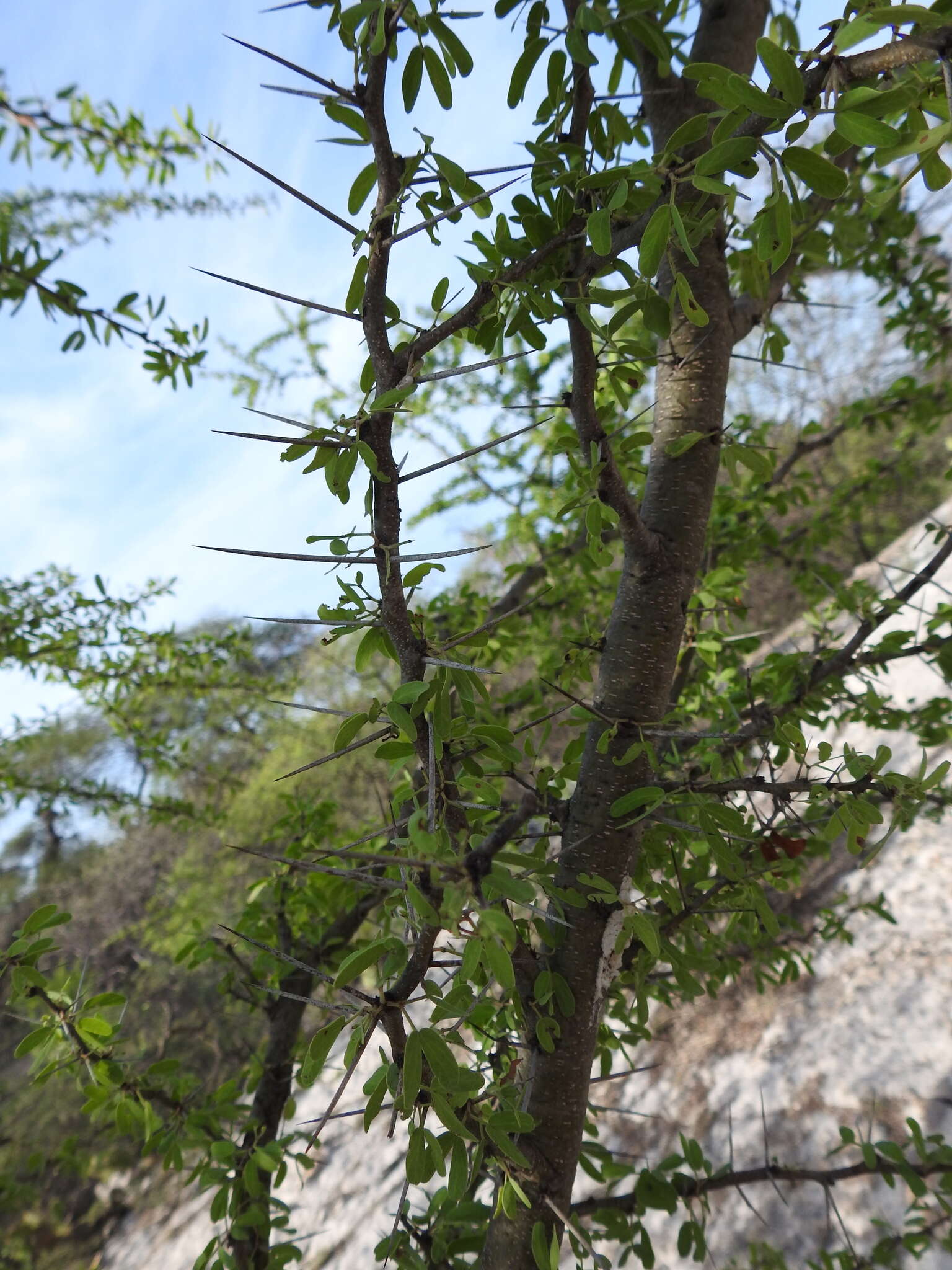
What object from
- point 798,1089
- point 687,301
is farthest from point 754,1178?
point 798,1089

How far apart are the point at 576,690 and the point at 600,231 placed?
2.78 ft

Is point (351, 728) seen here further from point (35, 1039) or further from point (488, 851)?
point (35, 1039)

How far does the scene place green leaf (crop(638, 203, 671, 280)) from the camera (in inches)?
25.5

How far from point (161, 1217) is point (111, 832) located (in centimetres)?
567

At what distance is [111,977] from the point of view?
8.42 m

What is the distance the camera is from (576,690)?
1.40 meters

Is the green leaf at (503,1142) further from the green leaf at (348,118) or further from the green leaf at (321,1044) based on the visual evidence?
the green leaf at (348,118)

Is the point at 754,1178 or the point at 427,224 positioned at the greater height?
the point at 427,224

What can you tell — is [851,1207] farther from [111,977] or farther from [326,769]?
[111,977]

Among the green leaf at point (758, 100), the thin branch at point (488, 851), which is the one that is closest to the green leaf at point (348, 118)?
the green leaf at point (758, 100)

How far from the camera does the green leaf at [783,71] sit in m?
0.54

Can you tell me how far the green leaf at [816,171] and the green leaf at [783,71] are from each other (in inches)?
1.4

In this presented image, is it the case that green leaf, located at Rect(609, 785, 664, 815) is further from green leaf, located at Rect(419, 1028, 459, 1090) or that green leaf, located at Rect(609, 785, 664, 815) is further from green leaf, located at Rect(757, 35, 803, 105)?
green leaf, located at Rect(757, 35, 803, 105)

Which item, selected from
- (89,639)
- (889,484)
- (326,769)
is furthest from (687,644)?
(326,769)
